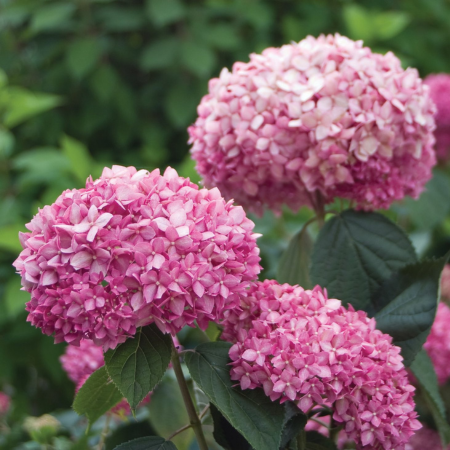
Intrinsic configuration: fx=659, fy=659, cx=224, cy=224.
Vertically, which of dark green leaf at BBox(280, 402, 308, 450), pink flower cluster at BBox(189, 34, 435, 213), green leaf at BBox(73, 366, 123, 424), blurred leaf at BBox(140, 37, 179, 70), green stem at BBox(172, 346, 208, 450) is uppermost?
blurred leaf at BBox(140, 37, 179, 70)

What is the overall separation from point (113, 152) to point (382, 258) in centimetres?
164

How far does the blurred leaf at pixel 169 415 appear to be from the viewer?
925mm

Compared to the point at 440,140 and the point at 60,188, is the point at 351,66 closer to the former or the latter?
the point at 440,140

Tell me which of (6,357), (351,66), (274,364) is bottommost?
(274,364)

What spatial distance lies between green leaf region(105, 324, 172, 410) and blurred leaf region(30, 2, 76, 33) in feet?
5.28

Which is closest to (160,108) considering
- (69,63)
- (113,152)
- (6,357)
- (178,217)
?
(113,152)

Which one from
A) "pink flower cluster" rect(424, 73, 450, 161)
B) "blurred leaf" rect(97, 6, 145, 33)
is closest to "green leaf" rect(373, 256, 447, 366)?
"pink flower cluster" rect(424, 73, 450, 161)

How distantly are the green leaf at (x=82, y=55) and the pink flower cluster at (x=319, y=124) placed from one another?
4.14ft

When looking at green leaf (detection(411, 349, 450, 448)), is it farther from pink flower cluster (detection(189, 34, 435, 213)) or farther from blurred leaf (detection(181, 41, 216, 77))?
blurred leaf (detection(181, 41, 216, 77))

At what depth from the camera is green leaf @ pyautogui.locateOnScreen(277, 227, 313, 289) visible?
3.19 ft

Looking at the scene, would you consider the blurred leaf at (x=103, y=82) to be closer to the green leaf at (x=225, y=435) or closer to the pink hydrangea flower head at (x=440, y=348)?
the pink hydrangea flower head at (x=440, y=348)

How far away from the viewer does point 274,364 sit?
23.0 inches

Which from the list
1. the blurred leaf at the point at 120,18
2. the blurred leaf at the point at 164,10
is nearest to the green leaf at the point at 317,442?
the blurred leaf at the point at 164,10

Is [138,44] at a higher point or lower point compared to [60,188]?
higher
